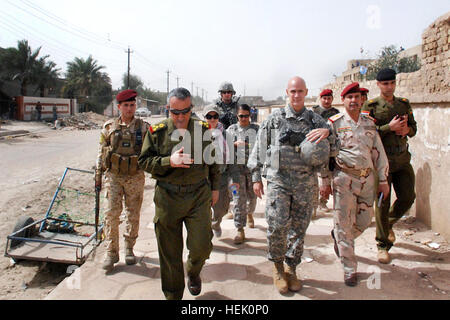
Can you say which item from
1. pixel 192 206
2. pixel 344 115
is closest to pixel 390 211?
pixel 344 115

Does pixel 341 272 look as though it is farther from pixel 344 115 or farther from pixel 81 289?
pixel 81 289

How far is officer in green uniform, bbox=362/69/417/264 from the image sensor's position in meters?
3.68

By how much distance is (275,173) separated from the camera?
3.04 metres

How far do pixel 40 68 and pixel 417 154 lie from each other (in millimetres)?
35216

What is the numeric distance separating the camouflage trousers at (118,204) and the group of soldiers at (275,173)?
0.04ft

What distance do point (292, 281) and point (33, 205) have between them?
18.3 ft

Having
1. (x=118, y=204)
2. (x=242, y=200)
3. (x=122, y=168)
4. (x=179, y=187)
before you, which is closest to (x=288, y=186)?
(x=179, y=187)

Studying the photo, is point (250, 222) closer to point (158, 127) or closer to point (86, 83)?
point (158, 127)

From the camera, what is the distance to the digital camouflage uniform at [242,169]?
425 cm

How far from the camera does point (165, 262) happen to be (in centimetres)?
276

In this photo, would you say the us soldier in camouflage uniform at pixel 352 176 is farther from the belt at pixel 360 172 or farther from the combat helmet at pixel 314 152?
the combat helmet at pixel 314 152

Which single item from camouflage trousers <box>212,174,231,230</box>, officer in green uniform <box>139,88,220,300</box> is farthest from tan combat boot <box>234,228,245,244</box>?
officer in green uniform <box>139,88,220,300</box>
